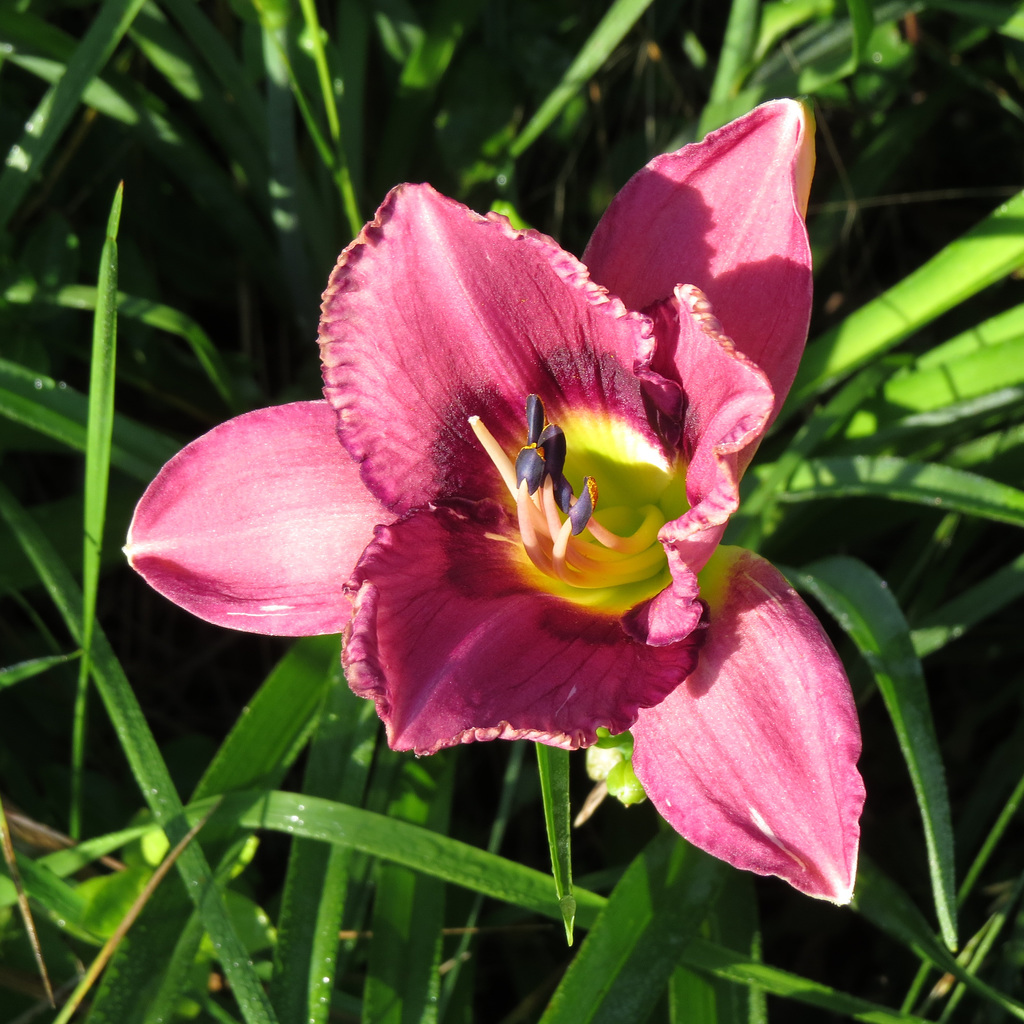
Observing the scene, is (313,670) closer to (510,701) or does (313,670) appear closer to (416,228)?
(510,701)

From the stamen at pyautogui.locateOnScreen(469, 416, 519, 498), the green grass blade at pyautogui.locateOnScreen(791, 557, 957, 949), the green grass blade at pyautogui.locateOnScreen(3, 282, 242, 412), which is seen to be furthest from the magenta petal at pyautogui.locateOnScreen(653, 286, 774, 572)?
the green grass blade at pyautogui.locateOnScreen(3, 282, 242, 412)

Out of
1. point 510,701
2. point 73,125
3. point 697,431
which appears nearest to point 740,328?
point 697,431

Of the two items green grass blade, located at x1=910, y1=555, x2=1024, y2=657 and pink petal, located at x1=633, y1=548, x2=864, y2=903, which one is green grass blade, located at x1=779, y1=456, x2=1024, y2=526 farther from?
pink petal, located at x1=633, y1=548, x2=864, y2=903

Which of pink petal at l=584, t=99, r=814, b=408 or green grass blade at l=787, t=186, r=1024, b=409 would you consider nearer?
pink petal at l=584, t=99, r=814, b=408

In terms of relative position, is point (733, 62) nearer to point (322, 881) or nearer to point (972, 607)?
point (972, 607)

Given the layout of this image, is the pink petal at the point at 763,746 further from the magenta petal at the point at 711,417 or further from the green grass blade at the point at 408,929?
the green grass blade at the point at 408,929

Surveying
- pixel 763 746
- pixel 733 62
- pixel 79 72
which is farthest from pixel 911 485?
pixel 79 72

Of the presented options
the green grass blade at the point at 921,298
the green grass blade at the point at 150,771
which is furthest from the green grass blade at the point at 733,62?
the green grass blade at the point at 150,771
